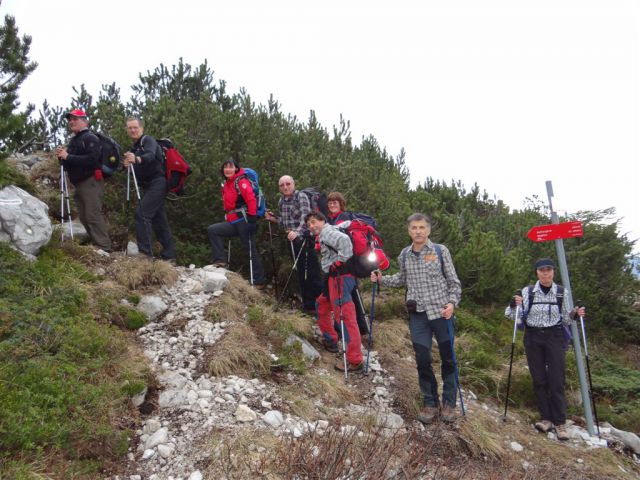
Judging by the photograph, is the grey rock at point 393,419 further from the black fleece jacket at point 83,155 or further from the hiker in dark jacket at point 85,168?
the black fleece jacket at point 83,155

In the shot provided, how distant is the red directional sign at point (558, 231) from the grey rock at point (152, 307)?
16.2 feet

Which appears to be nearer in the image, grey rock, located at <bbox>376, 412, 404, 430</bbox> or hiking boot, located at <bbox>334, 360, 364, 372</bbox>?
grey rock, located at <bbox>376, 412, 404, 430</bbox>

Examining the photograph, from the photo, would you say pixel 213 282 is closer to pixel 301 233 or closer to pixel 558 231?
pixel 301 233

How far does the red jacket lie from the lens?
671cm

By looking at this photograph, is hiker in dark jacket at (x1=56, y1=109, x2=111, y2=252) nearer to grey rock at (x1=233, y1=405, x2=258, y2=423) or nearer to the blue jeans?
grey rock at (x1=233, y1=405, x2=258, y2=423)

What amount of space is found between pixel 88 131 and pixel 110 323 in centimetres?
284

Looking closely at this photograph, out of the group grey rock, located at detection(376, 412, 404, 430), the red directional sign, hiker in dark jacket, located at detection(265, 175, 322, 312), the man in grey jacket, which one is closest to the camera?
grey rock, located at detection(376, 412, 404, 430)

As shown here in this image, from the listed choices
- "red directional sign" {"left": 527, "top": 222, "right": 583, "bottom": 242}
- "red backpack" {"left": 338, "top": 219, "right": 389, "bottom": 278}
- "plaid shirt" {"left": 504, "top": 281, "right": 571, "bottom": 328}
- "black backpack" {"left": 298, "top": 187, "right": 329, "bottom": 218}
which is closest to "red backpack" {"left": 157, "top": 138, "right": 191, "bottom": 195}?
"black backpack" {"left": 298, "top": 187, "right": 329, "bottom": 218}

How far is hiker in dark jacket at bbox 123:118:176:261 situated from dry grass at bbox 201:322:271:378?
2.24 metres

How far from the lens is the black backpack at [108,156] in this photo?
6.35 m

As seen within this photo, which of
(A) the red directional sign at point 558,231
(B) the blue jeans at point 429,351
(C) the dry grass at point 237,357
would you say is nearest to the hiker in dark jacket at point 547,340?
(A) the red directional sign at point 558,231

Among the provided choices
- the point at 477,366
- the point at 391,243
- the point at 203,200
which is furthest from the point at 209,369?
the point at 391,243

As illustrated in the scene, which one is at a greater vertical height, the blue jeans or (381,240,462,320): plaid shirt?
(381,240,462,320): plaid shirt

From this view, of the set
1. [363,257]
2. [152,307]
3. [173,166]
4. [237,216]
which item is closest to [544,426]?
[363,257]
